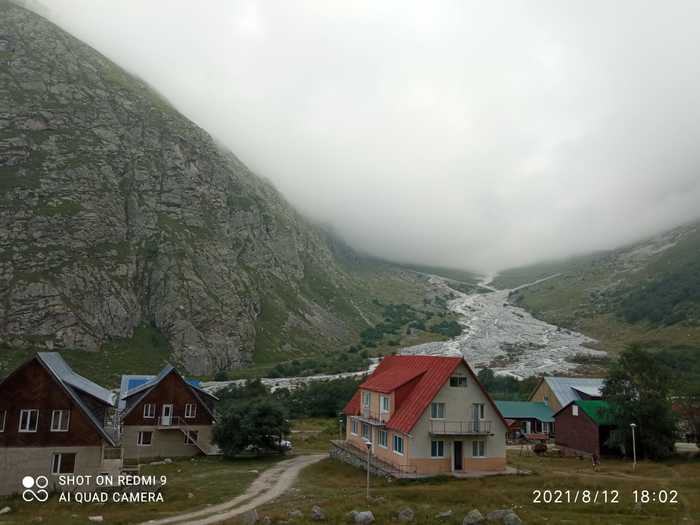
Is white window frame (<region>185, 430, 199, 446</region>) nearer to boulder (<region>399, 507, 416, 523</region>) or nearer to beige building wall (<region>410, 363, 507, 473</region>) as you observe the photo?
beige building wall (<region>410, 363, 507, 473</region>)

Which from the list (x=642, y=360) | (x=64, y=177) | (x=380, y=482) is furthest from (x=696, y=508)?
(x=64, y=177)

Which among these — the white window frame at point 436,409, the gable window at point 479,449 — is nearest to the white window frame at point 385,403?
the white window frame at point 436,409

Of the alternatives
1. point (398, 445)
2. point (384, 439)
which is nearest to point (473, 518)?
point (398, 445)

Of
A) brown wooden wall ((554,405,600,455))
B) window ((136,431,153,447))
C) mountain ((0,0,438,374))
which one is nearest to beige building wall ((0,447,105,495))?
window ((136,431,153,447))

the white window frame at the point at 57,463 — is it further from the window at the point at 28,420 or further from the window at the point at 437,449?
the window at the point at 437,449

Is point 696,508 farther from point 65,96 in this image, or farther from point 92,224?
point 65,96
